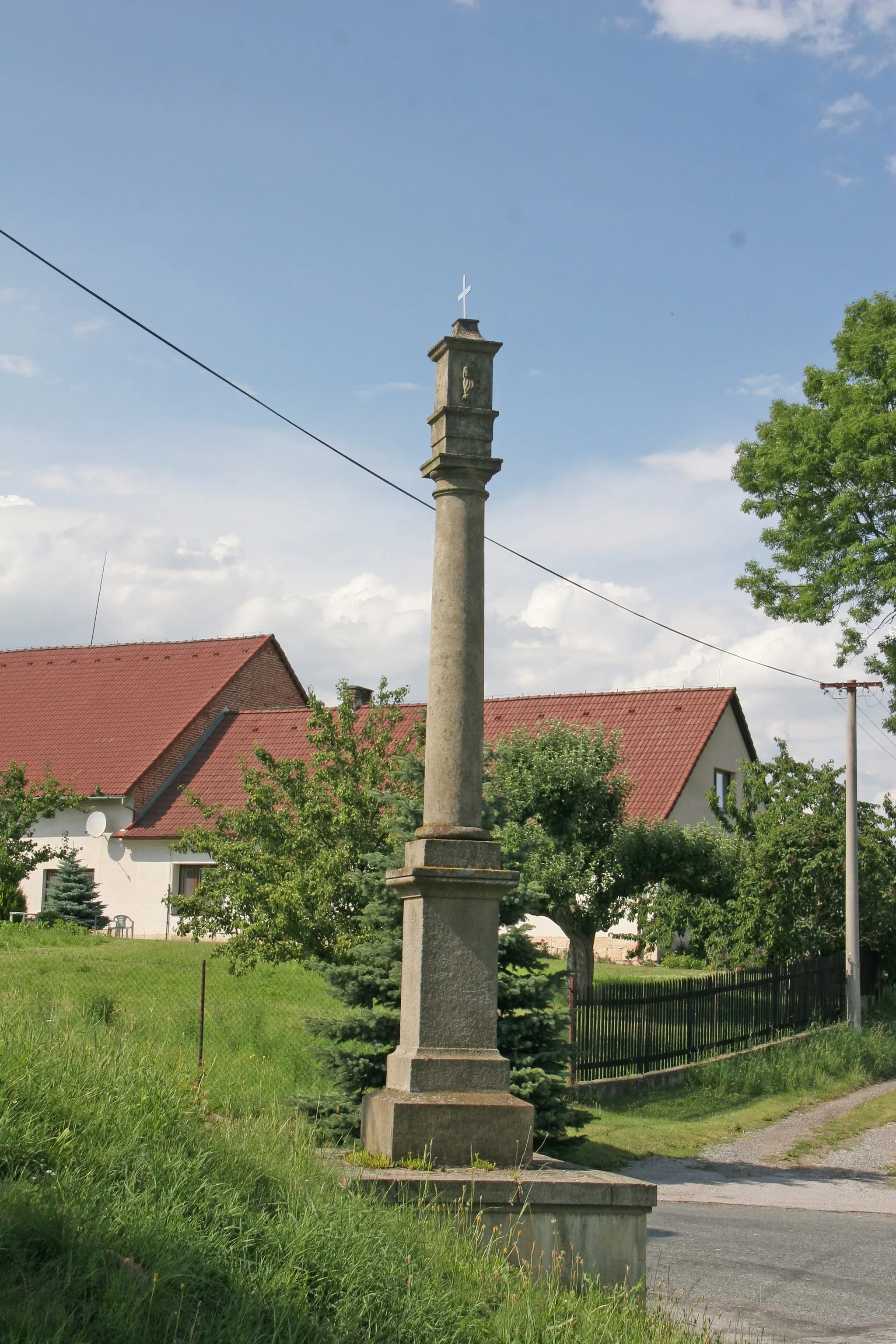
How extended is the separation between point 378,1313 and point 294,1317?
0.37 meters

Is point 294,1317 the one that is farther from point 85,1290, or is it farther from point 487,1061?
point 487,1061

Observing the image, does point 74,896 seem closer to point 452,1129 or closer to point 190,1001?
point 190,1001

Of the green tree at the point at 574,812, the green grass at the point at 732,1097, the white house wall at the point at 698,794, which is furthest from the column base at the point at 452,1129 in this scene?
the white house wall at the point at 698,794

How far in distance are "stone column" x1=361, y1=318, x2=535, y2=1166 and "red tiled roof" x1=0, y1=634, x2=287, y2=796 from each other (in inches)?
1061

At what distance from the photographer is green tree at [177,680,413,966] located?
43.2 ft

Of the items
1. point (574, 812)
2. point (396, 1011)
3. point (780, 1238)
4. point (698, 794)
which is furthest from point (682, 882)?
point (698, 794)

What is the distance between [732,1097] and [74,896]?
63.4 ft

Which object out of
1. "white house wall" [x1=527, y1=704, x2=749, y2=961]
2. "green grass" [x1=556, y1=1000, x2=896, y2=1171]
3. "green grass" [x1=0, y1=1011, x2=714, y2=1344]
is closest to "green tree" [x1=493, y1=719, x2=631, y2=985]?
"green grass" [x1=556, y1=1000, x2=896, y2=1171]

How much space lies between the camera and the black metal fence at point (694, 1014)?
608 inches

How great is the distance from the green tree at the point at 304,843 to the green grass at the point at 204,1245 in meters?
6.81

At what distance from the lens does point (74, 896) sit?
3122 cm

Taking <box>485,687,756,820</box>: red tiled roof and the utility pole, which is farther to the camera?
<box>485,687,756,820</box>: red tiled roof

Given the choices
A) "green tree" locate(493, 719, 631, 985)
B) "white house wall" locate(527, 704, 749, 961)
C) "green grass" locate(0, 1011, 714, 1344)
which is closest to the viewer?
"green grass" locate(0, 1011, 714, 1344)

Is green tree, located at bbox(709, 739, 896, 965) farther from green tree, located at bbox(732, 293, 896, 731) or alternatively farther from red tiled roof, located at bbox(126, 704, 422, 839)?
red tiled roof, located at bbox(126, 704, 422, 839)
